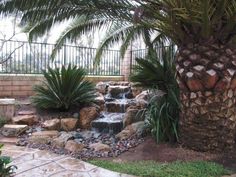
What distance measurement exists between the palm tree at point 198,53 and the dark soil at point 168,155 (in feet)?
0.56

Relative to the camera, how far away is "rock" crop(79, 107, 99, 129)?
310 inches

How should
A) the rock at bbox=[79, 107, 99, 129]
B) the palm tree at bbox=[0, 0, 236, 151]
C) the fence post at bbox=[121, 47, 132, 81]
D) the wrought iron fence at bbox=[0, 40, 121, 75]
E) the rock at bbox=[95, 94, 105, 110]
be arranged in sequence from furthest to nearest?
the fence post at bbox=[121, 47, 132, 81], the wrought iron fence at bbox=[0, 40, 121, 75], the rock at bbox=[95, 94, 105, 110], the rock at bbox=[79, 107, 99, 129], the palm tree at bbox=[0, 0, 236, 151]

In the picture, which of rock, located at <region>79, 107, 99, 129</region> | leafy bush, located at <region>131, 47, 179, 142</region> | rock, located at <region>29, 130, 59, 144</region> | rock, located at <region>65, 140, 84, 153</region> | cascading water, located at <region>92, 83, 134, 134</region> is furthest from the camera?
rock, located at <region>79, 107, 99, 129</region>

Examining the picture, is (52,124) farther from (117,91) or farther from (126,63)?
(126,63)

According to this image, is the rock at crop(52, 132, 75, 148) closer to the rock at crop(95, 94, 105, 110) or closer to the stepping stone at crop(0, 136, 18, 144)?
the stepping stone at crop(0, 136, 18, 144)

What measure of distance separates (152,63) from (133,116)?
1.46m

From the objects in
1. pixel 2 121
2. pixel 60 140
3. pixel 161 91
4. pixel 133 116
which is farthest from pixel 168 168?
pixel 2 121

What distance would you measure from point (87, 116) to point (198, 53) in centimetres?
361

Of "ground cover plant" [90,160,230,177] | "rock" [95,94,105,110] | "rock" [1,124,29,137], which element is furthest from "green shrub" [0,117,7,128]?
"ground cover plant" [90,160,230,177]

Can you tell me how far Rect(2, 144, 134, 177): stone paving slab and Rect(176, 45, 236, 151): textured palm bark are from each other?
5.78 feet

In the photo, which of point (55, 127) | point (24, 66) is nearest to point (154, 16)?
point (55, 127)

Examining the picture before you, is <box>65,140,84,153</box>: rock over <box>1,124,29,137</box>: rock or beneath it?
beneath

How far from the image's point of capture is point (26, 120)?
24.5ft

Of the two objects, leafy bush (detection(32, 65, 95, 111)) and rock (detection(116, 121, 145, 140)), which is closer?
rock (detection(116, 121, 145, 140))
